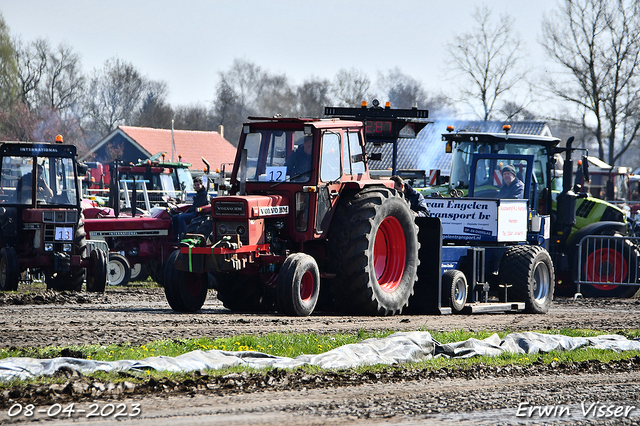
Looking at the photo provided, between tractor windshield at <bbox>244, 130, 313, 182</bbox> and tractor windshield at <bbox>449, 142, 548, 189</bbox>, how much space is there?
468 centimetres

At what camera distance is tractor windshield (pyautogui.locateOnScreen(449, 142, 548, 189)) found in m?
14.6

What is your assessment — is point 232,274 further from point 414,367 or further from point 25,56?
point 25,56

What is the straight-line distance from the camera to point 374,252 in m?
11.5

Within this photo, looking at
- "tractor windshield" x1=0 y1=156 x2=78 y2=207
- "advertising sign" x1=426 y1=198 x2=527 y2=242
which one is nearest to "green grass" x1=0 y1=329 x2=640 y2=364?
"advertising sign" x1=426 y1=198 x2=527 y2=242

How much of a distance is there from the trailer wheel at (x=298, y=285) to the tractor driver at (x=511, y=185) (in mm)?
4461

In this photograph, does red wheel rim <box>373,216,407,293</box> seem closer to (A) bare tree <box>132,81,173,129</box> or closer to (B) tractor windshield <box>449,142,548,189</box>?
(B) tractor windshield <box>449,142,548,189</box>

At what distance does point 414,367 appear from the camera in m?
7.12

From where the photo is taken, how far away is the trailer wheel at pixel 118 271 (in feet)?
52.9

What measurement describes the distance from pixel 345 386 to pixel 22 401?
89.3 inches

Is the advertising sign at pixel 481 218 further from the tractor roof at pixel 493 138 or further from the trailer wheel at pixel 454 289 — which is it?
the tractor roof at pixel 493 138

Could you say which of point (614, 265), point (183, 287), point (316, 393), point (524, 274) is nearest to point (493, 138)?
point (524, 274)

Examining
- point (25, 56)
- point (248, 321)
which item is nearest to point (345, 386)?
point (248, 321)

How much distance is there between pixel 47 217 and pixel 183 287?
437cm

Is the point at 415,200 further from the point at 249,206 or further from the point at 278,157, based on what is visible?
the point at 249,206
